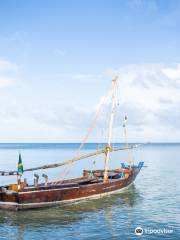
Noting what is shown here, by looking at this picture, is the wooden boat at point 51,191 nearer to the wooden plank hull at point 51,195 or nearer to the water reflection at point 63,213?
the wooden plank hull at point 51,195

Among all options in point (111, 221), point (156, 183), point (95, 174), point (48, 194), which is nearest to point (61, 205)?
point (48, 194)

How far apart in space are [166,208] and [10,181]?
1252 inches

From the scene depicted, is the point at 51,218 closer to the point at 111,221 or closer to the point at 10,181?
Answer: the point at 111,221

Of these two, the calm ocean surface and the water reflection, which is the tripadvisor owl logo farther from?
the water reflection

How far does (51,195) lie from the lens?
1435 inches

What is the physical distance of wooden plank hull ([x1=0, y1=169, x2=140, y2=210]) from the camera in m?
34.8

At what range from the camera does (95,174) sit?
168 feet

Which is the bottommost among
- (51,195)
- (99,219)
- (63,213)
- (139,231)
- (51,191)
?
(139,231)

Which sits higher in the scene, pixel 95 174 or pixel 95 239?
pixel 95 174

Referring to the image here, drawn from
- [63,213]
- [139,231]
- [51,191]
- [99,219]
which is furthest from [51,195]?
[139,231]

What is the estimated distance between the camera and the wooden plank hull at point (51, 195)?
3484 cm
